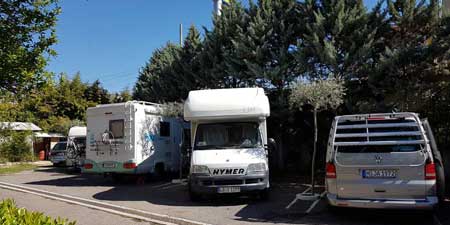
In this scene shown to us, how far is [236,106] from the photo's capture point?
445 inches

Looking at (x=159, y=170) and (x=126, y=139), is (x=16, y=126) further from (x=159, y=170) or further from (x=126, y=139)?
(x=126, y=139)

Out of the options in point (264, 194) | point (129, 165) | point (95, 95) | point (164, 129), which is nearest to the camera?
point (264, 194)

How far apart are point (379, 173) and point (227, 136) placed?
4788 millimetres

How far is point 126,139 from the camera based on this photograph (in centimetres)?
→ 1527

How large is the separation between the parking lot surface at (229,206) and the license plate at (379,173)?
3.51 ft

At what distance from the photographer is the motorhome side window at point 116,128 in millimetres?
15548

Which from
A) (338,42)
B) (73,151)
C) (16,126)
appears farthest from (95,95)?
(338,42)

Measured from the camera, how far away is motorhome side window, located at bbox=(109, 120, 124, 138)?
15548mm

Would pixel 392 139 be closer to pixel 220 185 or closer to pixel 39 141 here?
pixel 220 185

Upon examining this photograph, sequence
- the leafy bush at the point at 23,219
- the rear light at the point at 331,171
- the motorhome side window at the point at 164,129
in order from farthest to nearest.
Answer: the motorhome side window at the point at 164,129 < the rear light at the point at 331,171 < the leafy bush at the point at 23,219

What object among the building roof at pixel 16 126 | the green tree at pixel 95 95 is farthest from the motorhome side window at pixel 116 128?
the green tree at pixel 95 95

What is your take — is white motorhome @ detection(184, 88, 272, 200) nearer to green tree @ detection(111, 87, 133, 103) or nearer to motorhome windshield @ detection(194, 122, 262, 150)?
motorhome windshield @ detection(194, 122, 262, 150)

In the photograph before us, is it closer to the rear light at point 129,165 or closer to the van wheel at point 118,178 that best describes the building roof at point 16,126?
the van wheel at point 118,178

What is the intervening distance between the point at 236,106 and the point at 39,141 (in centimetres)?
2912
